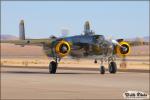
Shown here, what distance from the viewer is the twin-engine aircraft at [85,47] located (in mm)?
37812

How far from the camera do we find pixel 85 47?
3828 cm

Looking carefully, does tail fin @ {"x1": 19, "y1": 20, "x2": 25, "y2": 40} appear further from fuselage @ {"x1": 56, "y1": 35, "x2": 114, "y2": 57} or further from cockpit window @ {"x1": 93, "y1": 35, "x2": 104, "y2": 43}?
cockpit window @ {"x1": 93, "y1": 35, "x2": 104, "y2": 43}

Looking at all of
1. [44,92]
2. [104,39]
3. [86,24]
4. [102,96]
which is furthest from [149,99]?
[86,24]

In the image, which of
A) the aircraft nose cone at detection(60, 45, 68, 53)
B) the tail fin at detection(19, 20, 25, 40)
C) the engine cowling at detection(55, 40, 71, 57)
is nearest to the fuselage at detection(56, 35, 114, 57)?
the engine cowling at detection(55, 40, 71, 57)

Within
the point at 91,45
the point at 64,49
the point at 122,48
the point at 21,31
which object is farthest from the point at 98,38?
the point at 21,31

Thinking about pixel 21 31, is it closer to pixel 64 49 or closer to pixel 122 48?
pixel 64 49

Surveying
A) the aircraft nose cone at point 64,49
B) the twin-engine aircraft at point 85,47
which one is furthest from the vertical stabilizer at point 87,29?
the aircraft nose cone at point 64,49

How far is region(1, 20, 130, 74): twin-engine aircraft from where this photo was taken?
37.8 meters

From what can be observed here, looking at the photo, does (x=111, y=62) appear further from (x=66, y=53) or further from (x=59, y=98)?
(x=59, y=98)

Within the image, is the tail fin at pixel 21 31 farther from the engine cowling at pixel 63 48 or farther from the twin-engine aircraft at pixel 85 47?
the engine cowling at pixel 63 48

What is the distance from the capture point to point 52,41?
3897cm

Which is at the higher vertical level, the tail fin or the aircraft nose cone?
the tail fin

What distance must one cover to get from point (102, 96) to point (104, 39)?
58.4 ft

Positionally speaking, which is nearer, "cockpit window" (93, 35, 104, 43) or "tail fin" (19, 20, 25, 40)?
"cockpit window" (93, 35, 104, 43)
